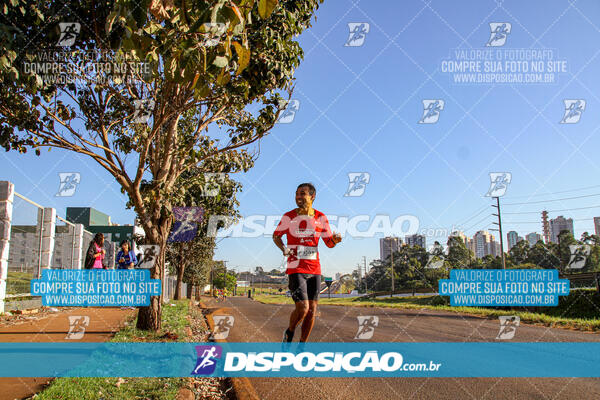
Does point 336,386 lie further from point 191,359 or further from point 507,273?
point 507,273

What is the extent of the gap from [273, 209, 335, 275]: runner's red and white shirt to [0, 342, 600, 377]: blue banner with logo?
1.13 metres

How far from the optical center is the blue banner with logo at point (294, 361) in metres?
5.01

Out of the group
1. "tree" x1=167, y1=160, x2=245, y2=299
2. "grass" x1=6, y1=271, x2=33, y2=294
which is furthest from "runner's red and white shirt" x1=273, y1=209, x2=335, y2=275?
"grass" x1=6, y1=271, x2=33, y2=294

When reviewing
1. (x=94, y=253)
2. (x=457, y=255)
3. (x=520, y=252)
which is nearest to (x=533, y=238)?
(x=520, y=252)

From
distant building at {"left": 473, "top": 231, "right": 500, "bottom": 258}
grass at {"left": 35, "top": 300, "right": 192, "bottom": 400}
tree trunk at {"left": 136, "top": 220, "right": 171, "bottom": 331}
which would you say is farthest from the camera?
distant building at {"left": 473, "top": 231, "right": 500, "bottom": 258}

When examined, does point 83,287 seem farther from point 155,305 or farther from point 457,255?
point 457,255

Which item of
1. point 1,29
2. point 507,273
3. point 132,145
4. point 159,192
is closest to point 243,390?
point 1,29

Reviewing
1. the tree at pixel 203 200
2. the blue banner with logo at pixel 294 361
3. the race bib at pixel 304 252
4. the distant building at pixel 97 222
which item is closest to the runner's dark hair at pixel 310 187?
the race bib at pixel 304 252

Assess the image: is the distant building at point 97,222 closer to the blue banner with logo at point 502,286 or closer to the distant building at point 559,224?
the blue banner with logo at point 502,286

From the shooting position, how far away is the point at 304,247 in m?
4.05

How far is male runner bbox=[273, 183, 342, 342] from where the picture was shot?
3.94 meters

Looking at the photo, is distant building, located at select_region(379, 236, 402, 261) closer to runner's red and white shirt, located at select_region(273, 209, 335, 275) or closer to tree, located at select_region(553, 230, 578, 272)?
tree, located at select_region(553, 230, 578, 272)

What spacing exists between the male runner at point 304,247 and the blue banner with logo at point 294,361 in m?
0.85

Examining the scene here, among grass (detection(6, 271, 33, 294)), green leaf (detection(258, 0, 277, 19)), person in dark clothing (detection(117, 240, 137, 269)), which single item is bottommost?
grass (detection(6, 271, 33, 294))
